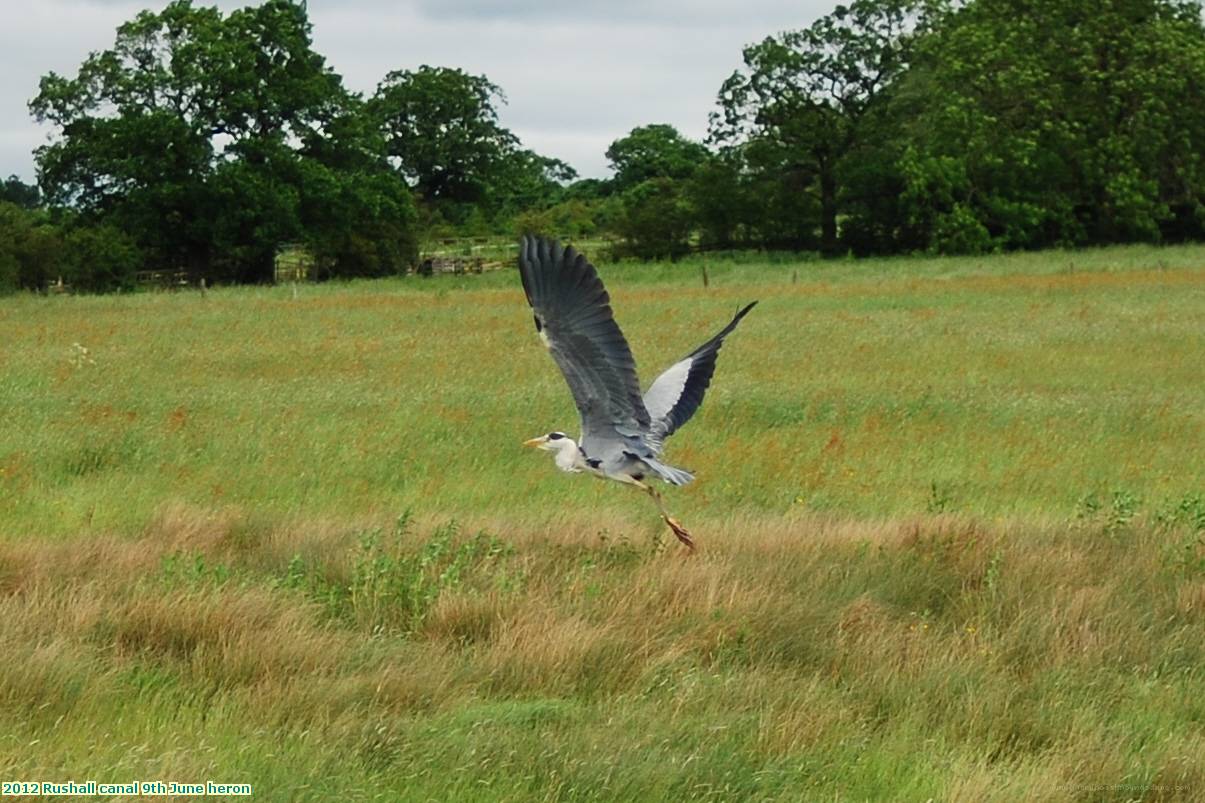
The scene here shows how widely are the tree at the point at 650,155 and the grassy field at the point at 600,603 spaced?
184 feet

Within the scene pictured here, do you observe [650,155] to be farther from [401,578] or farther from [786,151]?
[401,578]

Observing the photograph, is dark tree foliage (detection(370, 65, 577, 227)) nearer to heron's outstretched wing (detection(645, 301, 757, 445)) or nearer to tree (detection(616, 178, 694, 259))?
tree (detection(616, 178, 694, 259))

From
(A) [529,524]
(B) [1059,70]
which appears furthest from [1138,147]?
(A) [529,524]

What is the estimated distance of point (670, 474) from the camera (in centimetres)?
751

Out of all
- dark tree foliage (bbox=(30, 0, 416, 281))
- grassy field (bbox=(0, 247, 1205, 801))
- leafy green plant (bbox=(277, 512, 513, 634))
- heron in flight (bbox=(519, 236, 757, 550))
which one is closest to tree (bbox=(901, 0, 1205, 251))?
dark tree foliage (bbox=(30, 0, 416, 281))

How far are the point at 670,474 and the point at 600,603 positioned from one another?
170 centimetres

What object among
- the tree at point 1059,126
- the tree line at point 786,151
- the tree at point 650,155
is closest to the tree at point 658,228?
the tree line at point 786,151

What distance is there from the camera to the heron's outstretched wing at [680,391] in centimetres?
798

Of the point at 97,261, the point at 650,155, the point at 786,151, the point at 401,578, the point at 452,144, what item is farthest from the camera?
the point at 650,155

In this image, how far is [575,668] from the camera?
527 centimetres

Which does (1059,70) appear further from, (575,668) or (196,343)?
(575,668)

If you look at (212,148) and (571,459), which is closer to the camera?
(571,459)

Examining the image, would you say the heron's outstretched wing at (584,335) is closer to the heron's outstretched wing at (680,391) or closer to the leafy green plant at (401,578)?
the heron's outstretched wing at (680,391)

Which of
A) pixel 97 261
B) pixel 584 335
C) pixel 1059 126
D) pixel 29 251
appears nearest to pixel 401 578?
pixel 584 335
